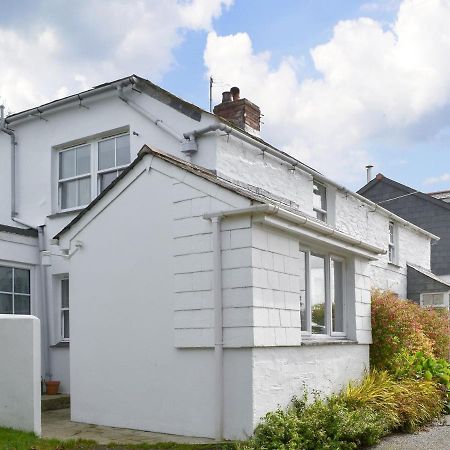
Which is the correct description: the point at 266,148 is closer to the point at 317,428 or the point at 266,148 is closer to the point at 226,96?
the point at 226,96

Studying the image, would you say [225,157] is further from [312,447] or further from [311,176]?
[312,447]

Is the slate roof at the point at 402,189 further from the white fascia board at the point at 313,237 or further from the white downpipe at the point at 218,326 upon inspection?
the white downpipe at the point at 218,326

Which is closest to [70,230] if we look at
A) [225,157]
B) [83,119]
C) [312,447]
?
[225,157]

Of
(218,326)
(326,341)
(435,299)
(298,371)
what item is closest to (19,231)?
(218,326)

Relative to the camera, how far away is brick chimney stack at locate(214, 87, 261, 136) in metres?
14.4

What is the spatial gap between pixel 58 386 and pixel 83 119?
573 centimetres

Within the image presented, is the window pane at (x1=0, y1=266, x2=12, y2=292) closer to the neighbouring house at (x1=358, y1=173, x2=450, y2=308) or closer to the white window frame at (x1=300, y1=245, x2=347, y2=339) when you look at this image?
the white window frame at (x1=300, y1=245, x2=347, y2=339)

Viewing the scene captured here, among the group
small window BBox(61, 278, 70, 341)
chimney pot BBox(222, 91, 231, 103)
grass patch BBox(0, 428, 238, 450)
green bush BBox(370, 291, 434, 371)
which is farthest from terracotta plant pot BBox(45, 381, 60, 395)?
chimney pot BBox(222, 91, 231, 103)

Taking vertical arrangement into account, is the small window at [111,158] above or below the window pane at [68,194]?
above

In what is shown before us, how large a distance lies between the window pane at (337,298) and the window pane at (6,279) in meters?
6.77

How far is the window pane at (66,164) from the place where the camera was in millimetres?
14273

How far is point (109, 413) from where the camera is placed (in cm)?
970

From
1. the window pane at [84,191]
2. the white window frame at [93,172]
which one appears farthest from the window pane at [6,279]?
the window pane at [84,191]

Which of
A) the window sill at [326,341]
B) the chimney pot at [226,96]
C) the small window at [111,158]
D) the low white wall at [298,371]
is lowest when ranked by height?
the low white wall at [298,371]
